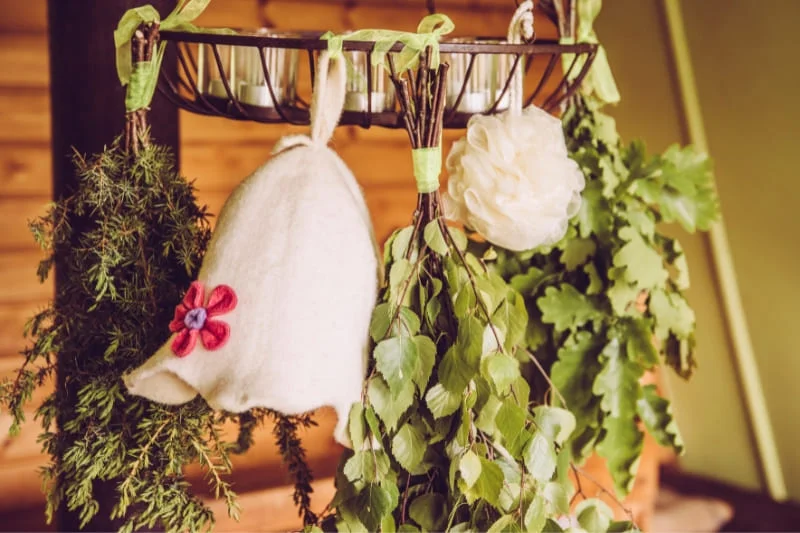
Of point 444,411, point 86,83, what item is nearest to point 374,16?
point 86,83

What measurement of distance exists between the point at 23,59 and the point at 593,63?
1.08 m

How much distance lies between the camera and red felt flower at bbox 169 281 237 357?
1.95ft

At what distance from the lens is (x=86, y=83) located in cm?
77

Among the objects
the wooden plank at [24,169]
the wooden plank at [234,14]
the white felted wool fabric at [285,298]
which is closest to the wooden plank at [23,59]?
the wooden plank at [24,169]

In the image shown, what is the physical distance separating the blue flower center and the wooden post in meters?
0.22

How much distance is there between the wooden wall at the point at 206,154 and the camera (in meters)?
1.46

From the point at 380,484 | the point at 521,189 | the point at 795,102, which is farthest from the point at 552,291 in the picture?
the point at 795,102

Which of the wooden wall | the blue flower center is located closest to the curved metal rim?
the blue flower center

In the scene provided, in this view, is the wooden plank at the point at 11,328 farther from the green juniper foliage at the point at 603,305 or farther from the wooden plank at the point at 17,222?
the green juniper foliage at the point at 603,305

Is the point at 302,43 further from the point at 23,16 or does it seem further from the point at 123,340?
the point at 23,16

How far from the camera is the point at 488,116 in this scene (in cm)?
Answer: 72

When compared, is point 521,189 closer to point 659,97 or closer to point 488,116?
point 488,116

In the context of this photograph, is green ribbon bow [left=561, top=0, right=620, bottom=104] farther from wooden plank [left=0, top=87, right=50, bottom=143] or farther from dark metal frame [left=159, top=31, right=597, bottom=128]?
wooden plank [left=0, top=87, right=50, bottom=143]

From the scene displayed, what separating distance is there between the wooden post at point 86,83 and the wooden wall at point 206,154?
1.96ft
